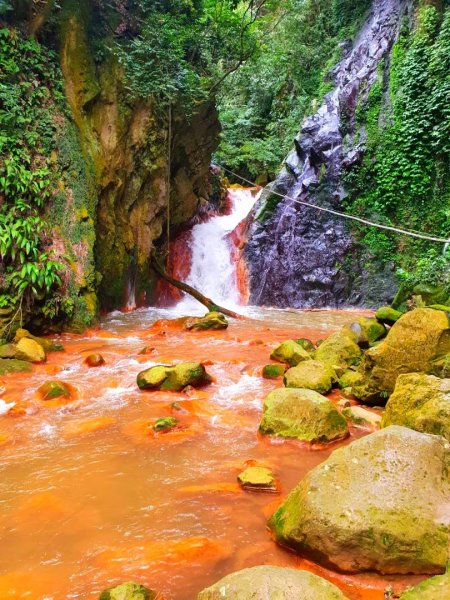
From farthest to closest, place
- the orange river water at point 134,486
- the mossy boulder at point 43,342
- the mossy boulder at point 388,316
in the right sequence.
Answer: the mossy boulder at point 388,316 → the mossy boulder at point 43,342 → the orange river water at point 134,486

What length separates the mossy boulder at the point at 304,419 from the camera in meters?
4.11

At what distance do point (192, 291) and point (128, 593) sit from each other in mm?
10107

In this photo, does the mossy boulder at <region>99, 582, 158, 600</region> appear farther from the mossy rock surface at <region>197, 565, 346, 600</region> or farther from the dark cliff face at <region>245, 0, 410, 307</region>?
the dark cliff face at <region>245, 0, 410, 307</region>

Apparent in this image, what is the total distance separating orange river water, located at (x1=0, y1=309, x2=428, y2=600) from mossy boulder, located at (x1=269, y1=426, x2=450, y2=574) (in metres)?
0.12

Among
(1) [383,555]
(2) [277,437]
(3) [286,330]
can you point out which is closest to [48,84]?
(3) [286,330]

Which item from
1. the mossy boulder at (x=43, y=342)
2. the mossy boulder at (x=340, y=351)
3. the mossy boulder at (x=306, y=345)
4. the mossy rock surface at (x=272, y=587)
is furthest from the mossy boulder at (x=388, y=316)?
the mossy rock surface at (x=272, y=587)

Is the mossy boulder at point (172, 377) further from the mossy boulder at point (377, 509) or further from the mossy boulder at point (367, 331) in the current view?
the mossy boulder at point (377, 509)

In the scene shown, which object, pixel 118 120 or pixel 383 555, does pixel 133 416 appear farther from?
pixel 118 120

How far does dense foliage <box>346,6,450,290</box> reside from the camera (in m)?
12.7

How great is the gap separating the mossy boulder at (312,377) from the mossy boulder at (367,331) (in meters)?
1.66

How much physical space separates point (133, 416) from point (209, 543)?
2271 millimetres

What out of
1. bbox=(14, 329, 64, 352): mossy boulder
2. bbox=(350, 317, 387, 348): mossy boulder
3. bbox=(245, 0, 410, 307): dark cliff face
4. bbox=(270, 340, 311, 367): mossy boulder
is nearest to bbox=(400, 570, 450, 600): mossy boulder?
bbox=(270, 340, 311, 367): mossy boulder

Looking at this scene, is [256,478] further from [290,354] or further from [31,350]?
[31,350]

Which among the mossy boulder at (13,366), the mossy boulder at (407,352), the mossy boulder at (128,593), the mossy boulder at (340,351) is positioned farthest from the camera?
the mossy boulder at (340,351)
